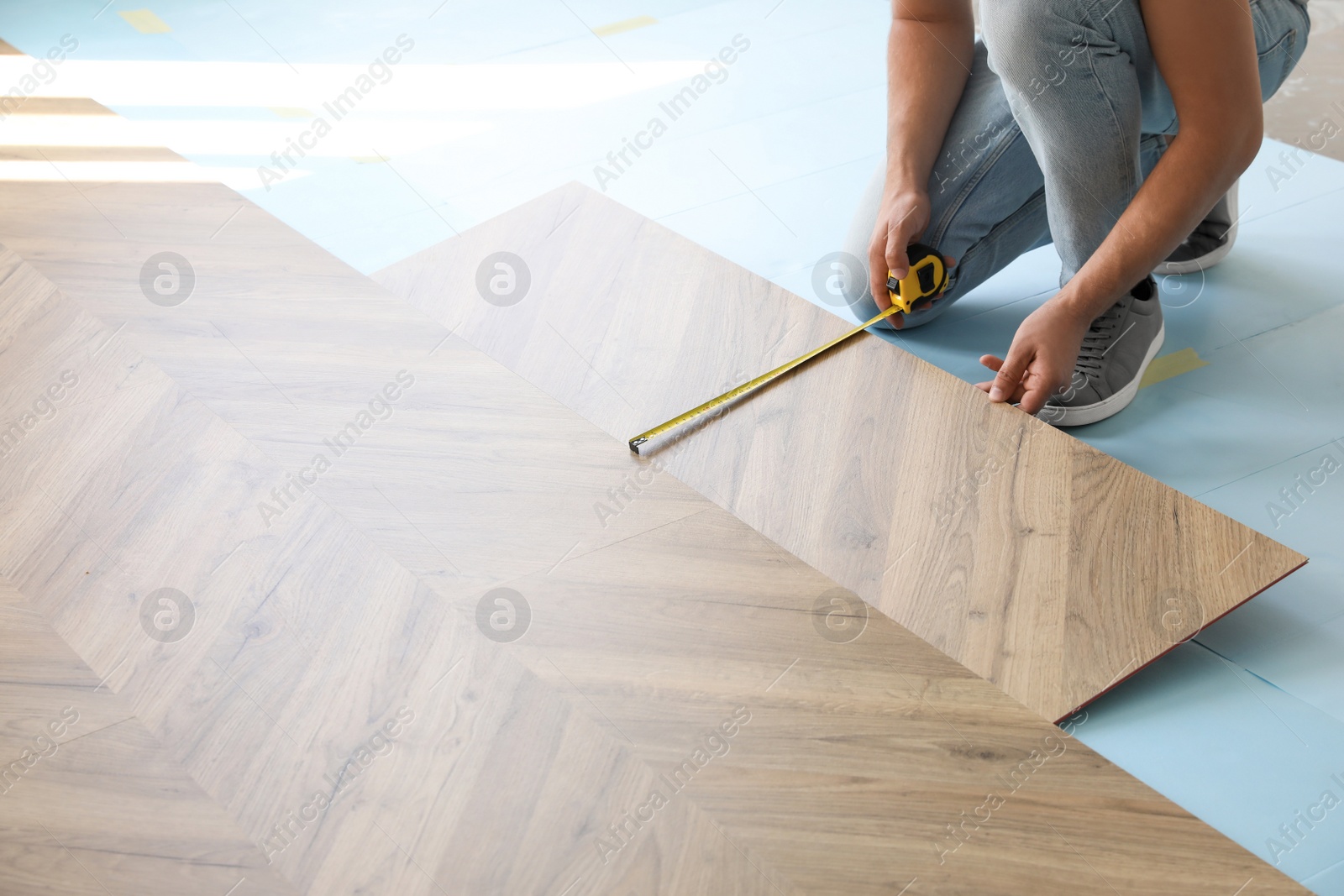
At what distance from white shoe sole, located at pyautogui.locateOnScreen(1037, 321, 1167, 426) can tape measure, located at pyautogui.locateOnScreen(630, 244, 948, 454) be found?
29 centimetres

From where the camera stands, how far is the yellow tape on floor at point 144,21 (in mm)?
3342

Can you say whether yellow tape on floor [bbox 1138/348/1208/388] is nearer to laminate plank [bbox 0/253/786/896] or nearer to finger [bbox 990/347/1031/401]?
finger [bbox 990/347/1031/401]

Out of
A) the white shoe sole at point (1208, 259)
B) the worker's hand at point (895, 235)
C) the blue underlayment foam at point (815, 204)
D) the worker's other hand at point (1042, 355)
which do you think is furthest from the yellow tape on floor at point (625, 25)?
the worker's other hand at point (1042, 355)

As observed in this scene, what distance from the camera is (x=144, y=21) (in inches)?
133

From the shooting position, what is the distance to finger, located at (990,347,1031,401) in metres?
1.57

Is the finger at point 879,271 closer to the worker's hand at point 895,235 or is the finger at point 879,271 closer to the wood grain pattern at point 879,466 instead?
the worker's hand at point 895,235

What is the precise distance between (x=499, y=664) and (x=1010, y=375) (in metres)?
0.88

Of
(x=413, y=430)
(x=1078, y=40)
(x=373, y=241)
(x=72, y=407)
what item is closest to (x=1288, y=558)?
(x=1078, y=40)

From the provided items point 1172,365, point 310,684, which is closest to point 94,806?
point 310,684

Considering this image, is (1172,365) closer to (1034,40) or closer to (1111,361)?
(1111,361)

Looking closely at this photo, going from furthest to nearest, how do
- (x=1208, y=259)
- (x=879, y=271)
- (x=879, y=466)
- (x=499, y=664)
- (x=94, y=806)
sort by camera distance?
(x=1208, y=259), (x=879, y=271), (x=879, y=466), (x=499, y=664), (x=94, y=806)

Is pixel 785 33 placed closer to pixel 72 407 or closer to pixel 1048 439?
pixel 1048 439

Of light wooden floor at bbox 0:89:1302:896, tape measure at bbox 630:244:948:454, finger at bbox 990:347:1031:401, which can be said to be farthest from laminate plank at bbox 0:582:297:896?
finger at bbox 990:347:1031:401

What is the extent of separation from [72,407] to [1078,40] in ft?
5.45
